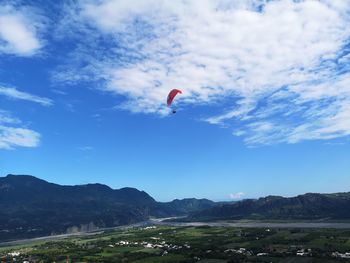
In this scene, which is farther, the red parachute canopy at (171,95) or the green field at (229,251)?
the green field at (229,251)

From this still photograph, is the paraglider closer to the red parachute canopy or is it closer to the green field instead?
the red parachute canopy

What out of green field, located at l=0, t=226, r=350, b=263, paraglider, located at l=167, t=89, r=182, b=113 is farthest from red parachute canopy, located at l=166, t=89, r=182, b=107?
green field, located at l=0, t=226, r=350, b=263

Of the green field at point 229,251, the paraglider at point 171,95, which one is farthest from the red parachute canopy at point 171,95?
the green field at point 229,251

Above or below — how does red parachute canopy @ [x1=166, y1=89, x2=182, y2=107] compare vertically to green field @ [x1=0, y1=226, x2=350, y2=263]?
above

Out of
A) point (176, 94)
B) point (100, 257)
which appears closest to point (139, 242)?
point (100, 257)

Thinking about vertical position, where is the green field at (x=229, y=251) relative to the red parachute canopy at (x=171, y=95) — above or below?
below

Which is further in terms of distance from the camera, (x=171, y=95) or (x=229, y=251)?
(x=229, y=251)

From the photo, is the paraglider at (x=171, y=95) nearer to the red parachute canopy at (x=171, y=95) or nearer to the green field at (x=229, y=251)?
the red parachute canopy at (x=171, y=95)

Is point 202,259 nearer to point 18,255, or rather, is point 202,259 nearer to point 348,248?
point 348,248

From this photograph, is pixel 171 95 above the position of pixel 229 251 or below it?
above

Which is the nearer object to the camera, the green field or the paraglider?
the paraglider

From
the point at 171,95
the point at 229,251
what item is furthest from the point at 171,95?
the point at 229,251

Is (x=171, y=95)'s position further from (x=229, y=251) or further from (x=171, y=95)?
(x=229, y=251)
